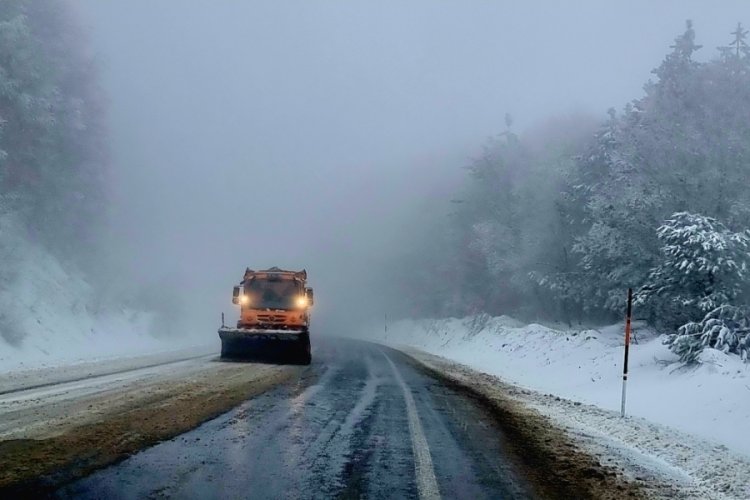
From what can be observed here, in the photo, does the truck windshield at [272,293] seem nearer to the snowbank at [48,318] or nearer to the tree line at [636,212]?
the snowbank at [48,318]

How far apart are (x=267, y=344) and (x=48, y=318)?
36.4 feet

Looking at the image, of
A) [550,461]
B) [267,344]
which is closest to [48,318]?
[267,344]

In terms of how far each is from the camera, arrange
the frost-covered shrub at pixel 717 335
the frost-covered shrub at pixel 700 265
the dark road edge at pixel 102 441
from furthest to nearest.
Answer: the frost-covered shrub at pixel 700 265 → the frost-covered shrub at pixel 717 335 → the dark road edge at pixel 102 441

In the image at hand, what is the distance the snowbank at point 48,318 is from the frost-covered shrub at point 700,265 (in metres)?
17.0

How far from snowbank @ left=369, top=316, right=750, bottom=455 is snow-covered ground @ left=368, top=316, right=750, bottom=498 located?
23mm

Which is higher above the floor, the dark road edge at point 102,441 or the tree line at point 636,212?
the tree line at point 636,212

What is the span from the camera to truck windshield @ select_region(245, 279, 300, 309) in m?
21.7

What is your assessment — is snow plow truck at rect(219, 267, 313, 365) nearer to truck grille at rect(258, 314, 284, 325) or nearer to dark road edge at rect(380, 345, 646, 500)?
truck grille at rect(258, 314, 284, 325)

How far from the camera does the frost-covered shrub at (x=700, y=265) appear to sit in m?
16.1

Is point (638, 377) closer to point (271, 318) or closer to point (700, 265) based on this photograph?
point (700, 265)

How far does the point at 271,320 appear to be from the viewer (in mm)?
21328

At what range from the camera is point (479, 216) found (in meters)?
48.8

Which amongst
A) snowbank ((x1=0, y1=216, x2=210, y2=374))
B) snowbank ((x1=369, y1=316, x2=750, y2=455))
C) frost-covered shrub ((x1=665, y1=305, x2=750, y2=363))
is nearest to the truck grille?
snowbank ((x1=0, y1=216, x2=210, y2=374))

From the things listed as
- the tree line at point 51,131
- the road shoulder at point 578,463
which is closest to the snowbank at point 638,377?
the road shoulder at point 578,463
